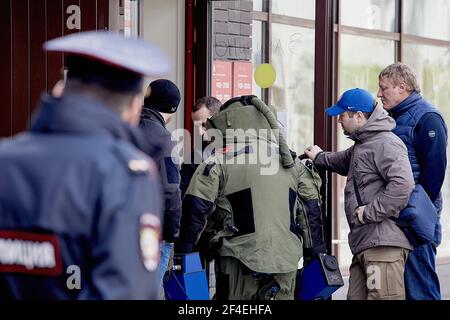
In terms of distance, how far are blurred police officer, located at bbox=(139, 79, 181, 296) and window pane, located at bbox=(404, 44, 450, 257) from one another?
5.25 m

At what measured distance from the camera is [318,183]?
5.33 m

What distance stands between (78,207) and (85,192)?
1.4 inches

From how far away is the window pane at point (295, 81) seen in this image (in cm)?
847

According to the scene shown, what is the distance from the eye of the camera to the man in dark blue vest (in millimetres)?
5453

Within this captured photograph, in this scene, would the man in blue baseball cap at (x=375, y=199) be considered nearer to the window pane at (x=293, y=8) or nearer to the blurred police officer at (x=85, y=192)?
the window pane at (x=293, y=8)

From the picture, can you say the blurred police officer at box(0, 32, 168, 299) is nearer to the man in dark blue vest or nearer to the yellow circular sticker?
the man in dark blue vest

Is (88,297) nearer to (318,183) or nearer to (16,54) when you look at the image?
(318,183)

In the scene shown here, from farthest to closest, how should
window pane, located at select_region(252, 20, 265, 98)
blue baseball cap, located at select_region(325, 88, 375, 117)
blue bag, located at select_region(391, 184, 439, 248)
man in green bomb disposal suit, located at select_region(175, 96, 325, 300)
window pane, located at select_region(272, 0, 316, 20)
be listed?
window pane, located at select_region(272, 0, 316, 20) < window pane, located at select_region(252, 20, 265, 98) < blue baseball cap, located at select_region(325, 88, 375, 117) < blue bag, located at select_region(391, 184, 439, 248) < man in green bomb disposal suit, located at select_region(175, 96, 325, 300)

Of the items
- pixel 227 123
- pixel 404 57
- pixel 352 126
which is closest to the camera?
pixel 227 123

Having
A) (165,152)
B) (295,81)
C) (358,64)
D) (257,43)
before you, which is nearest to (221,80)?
(257,43)

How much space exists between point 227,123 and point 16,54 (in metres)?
1.67

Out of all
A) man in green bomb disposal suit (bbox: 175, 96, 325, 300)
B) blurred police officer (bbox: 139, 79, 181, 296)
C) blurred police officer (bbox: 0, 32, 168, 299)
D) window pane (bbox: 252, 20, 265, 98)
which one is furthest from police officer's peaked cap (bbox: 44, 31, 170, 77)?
window pane (bbox: 252, 20, 265, 98)

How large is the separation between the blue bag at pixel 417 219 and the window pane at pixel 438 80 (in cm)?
478

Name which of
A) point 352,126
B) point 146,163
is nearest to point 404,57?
point 352,126
